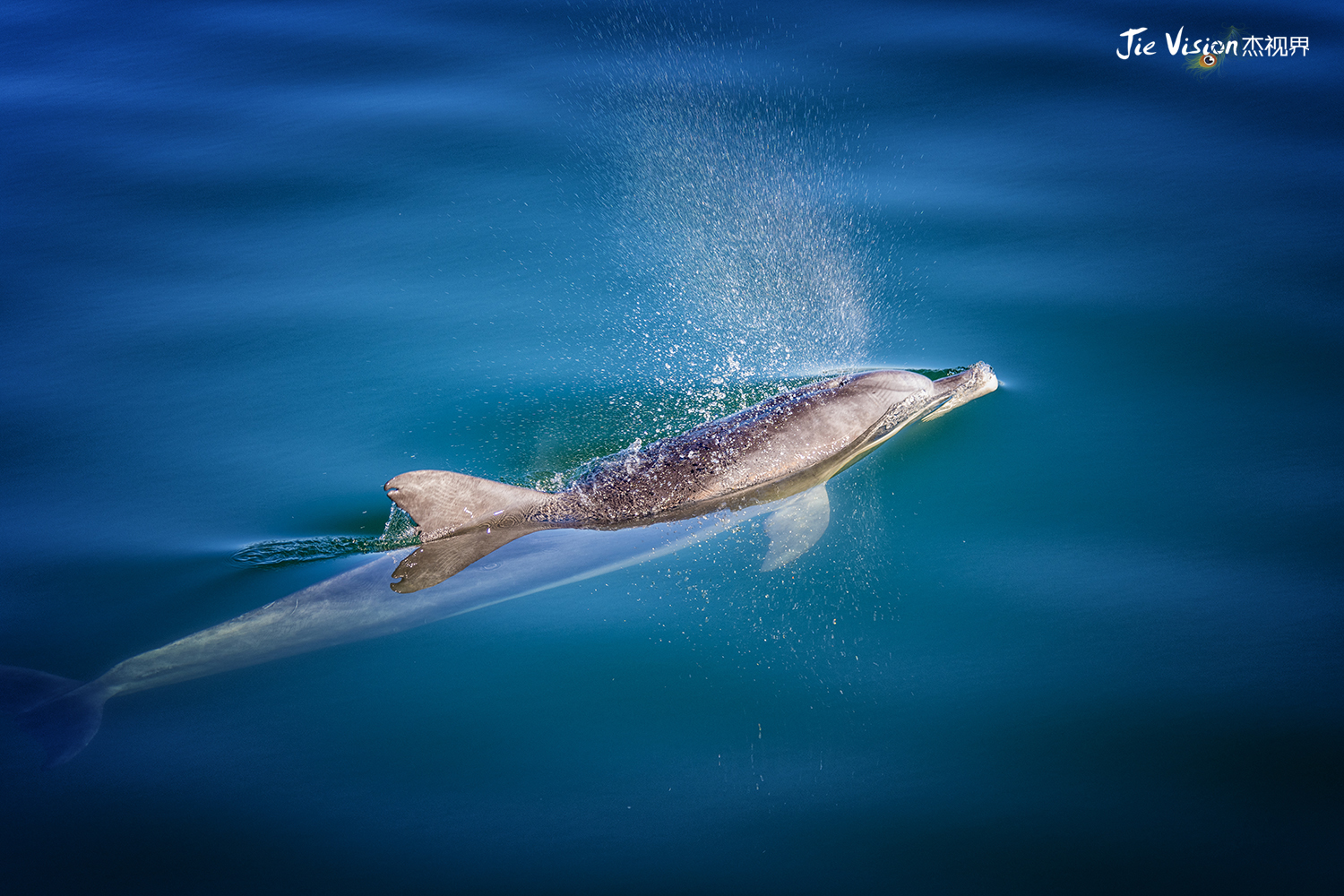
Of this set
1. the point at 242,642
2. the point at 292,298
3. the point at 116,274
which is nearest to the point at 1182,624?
the point at 242,642

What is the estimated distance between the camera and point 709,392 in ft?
23.0

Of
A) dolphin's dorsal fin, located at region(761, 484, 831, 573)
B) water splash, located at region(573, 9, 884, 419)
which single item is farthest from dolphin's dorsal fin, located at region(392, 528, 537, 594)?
water splash, located at region(573, 9, 884, 419)

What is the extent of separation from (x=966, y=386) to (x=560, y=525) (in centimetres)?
319

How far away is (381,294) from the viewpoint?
27.0 feet

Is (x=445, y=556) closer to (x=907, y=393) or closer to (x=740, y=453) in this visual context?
(x=740, y=453)

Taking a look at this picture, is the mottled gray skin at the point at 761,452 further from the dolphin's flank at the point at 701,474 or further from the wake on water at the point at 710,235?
the wake on water at the point at 710,235

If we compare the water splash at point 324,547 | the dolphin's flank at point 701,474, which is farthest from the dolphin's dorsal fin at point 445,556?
the water splash at point 324,547

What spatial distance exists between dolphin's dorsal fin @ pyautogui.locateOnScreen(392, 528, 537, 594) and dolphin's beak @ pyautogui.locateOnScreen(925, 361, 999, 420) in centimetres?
318

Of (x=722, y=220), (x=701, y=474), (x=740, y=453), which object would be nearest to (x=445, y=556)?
(x=701, y=474)

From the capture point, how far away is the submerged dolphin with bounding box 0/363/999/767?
16.4 feet

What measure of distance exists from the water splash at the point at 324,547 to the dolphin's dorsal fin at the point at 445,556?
0.16m

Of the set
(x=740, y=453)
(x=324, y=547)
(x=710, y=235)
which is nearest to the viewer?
(x=324, y=547)

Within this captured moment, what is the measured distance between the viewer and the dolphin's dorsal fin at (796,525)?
19.0ft

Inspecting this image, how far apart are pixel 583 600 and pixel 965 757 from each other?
224 centimetres
